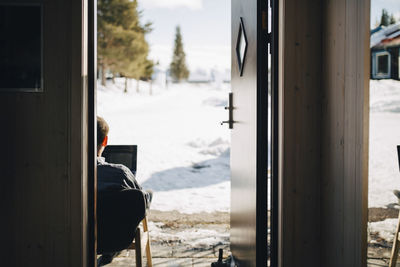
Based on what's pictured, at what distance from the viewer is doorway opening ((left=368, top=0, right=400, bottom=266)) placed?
4.47ft

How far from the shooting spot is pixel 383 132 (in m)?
1.46

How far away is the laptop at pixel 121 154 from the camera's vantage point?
249 centimetres

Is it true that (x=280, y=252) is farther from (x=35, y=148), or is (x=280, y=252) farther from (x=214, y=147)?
(x=214, y=147)

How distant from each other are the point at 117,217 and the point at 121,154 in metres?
0.62

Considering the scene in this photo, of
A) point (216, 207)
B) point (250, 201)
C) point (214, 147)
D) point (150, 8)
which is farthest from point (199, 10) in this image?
point (250, 201)

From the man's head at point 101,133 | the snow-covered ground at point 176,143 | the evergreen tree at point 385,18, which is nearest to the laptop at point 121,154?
the man's head at point 101,133

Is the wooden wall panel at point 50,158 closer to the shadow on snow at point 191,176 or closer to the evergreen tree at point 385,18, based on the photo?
the evergreen tree at point 385,18

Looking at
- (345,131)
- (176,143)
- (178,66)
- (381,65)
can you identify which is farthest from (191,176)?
(178,66)

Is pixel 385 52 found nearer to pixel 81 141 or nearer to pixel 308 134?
pixel 308 134

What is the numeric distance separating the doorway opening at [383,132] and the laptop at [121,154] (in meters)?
1.49

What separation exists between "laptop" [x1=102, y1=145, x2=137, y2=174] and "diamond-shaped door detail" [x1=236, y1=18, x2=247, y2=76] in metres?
0.86

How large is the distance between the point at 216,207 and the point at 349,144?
2.98 m

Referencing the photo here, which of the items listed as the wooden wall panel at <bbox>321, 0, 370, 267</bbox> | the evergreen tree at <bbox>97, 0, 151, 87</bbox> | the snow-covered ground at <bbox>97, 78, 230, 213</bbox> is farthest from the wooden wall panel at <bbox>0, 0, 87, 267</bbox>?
the evergreen tree at <bbox>97, 0, 151, 87</bbox>

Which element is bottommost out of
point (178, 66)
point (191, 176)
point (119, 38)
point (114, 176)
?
point (191, 176)
